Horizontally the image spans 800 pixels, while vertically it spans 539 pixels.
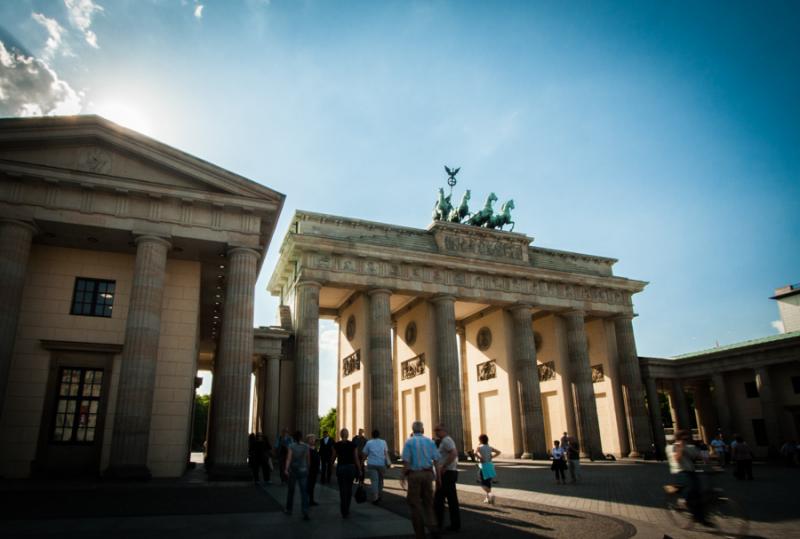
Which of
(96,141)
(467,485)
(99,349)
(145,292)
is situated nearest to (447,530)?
(467,485)

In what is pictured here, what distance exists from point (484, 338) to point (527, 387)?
6517 mm

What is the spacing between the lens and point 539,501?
46.1 feet

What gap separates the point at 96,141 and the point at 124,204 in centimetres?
276

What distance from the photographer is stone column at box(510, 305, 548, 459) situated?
35656mm

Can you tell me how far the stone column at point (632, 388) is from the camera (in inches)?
1517

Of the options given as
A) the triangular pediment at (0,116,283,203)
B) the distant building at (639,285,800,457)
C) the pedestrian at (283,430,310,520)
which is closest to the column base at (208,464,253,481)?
the pedestrian at (283,430,310,520)

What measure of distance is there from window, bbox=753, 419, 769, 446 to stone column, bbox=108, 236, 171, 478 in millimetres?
42344

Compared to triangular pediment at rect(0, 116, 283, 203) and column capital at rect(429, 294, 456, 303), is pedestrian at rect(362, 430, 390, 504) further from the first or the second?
column capital at rect(429, 294, 456, 303)

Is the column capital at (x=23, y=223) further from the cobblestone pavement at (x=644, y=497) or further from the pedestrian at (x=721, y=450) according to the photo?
the pedestrian at (x=721, y=450)

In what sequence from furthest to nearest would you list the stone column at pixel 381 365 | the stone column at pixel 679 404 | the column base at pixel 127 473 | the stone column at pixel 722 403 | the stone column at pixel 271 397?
the stone column at pixel 679 404
the stone column at pixel 722 403
the stone column at pixel 381 365
the stone column at pixel 271 397
the column base at pixel 127 473

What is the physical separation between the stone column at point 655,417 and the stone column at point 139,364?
35645 millimetres

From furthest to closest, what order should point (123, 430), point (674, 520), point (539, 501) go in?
point (123, 430) → point (539, 501) → point (674, 520)

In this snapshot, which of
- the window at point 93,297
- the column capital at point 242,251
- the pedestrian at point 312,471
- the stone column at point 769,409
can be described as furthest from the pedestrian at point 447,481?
the stone column at point 769,409

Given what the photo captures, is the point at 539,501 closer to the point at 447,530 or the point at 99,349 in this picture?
the point at 447,530
